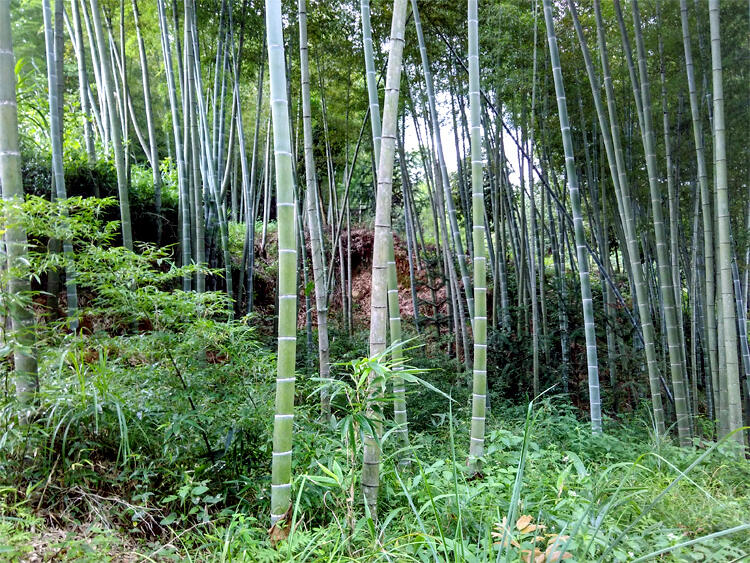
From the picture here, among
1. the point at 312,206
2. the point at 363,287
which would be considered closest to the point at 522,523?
the point at 312,206

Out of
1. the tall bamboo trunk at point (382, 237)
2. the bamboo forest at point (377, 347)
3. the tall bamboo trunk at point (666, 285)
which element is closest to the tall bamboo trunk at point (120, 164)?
the bamboo forest at point (377, 347)

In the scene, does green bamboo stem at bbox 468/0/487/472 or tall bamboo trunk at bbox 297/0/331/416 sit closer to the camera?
green bamboo stem at bbox 468/0/487/472

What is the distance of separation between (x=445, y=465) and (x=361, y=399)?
89 centimetres

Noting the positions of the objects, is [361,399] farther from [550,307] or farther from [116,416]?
[550,307]

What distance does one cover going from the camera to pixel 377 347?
169 cm

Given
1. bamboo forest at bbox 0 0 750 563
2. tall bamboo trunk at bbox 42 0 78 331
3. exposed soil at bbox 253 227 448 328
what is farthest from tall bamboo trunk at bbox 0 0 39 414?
exposed soil at bbox 253 227 448 328

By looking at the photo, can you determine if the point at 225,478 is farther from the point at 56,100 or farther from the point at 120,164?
the point at 120,164

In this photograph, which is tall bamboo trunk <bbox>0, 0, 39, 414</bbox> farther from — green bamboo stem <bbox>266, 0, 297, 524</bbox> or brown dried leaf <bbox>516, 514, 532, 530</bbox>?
brown dried leaf <bbox>516, 514, 532, 530</bbox>

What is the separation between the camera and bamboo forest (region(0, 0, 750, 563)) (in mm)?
1666

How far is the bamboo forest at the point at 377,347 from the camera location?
1666mm

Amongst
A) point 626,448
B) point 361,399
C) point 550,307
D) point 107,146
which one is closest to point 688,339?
point 550,307

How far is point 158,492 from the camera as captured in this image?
201 centimetres

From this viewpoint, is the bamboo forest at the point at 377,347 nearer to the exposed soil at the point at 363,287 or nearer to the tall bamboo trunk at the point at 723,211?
the tall bamboo trunk at the point at 723,211

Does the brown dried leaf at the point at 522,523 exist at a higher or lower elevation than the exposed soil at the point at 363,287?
lower
